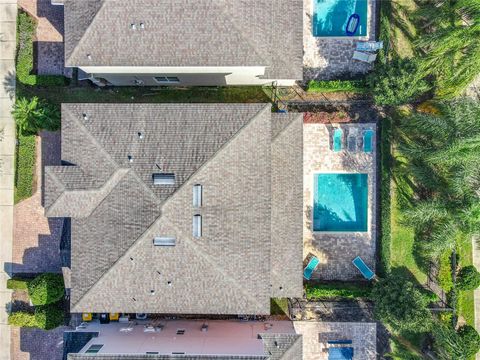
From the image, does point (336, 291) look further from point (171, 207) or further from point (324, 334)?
point (171, 207)

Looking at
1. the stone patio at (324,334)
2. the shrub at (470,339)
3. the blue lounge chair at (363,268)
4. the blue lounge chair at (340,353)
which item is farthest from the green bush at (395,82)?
the blue lounge chair at (340,353)

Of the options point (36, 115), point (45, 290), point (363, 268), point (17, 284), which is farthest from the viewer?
point (363, 268)

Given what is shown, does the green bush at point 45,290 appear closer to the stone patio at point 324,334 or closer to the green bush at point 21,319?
the green bush at point 21,319

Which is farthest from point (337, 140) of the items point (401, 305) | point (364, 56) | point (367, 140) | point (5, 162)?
point (5, 162)

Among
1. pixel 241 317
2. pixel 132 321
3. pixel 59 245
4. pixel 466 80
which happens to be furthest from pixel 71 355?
pixel 466 80

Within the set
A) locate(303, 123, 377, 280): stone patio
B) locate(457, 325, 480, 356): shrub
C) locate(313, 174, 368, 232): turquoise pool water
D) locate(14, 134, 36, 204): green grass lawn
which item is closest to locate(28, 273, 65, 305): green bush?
locate(14, 134, 36, 204): green grass lawn

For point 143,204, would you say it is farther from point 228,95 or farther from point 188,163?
point 228,95

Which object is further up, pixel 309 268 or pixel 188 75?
pixel 188 75

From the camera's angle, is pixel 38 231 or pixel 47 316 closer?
pixel 47 316

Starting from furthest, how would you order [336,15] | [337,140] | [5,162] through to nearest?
[5,162]
[336,15]
[337,140]
